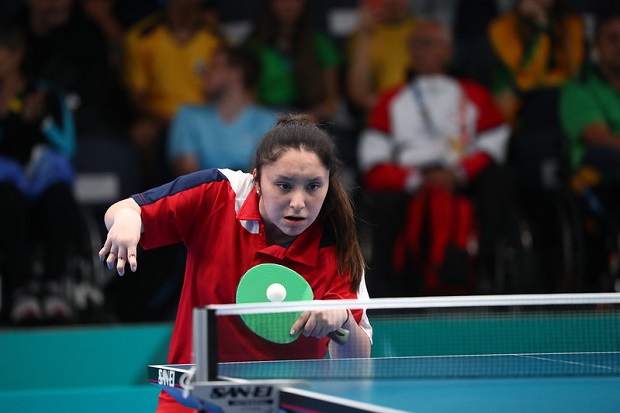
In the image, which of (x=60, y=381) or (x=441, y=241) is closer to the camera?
(x=60, y=381)

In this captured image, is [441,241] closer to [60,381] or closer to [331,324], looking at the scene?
[60,381]

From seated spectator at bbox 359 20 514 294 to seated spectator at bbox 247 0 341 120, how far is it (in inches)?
17.3

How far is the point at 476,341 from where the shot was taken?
5.31m

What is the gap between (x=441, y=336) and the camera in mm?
5535

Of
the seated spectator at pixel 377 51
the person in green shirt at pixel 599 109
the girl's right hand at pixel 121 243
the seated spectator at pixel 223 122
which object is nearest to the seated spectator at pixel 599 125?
the person in green shirt at pixel 599 109

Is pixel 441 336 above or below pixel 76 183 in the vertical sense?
below

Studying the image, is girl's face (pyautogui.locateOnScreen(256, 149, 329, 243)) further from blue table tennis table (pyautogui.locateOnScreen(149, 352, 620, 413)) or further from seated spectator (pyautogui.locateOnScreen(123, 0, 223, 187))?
seated spectator (pyautogui.locateOnScreen(123, 0, 223, 187))

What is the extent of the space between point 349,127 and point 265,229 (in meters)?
4.37

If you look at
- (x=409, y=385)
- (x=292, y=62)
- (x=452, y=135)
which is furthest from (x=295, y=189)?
(x=292, y=62)

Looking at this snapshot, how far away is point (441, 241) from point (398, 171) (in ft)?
2.07

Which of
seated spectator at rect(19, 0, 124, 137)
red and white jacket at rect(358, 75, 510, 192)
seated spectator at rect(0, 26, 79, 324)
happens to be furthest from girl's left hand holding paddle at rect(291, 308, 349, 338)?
seated spectator at rect(19, 0, 124, 137)

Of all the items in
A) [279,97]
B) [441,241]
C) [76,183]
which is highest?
[279,97]

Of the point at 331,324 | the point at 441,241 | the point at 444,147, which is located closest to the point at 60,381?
the point at 441,241

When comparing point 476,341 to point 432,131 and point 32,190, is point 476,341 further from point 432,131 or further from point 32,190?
point 32,190
